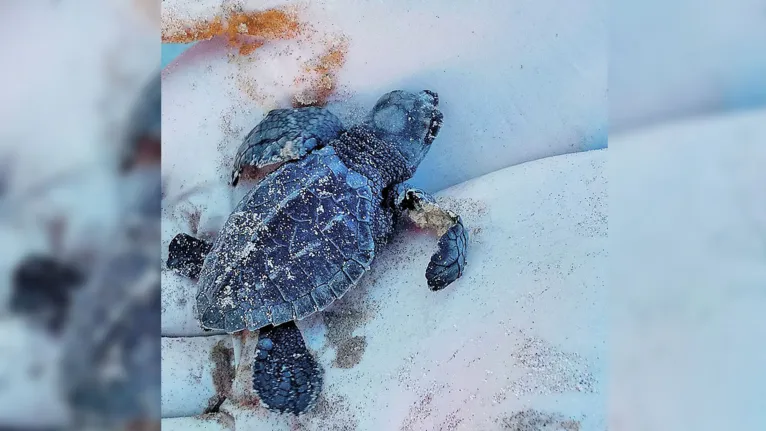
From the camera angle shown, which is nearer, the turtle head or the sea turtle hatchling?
the sea turtle hatchling

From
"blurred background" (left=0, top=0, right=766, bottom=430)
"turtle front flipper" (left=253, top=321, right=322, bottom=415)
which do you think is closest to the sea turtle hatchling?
"turtle front flipper" (left=253, top=321, right=322, bottom=415)

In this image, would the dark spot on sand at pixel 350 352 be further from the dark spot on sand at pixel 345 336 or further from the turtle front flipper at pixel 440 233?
the turtle front flipper at pixel 440 233

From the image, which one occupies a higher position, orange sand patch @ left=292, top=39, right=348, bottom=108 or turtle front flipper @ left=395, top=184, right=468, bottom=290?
orange sand patch @ left=292, top=39, right=348, bottom=108

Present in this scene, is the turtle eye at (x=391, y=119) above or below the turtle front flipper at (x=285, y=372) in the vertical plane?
above

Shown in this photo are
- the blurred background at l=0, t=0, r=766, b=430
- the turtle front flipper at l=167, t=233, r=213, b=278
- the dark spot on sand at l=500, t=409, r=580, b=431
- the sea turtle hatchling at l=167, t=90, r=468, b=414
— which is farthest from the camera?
the turtle front flipper at l=167, t=233, r=213, b=278

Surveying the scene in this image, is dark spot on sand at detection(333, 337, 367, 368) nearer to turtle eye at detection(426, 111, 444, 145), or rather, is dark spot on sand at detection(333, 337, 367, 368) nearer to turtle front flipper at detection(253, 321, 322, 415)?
turtle front flipper at detection(253, 321, 322, 415)
